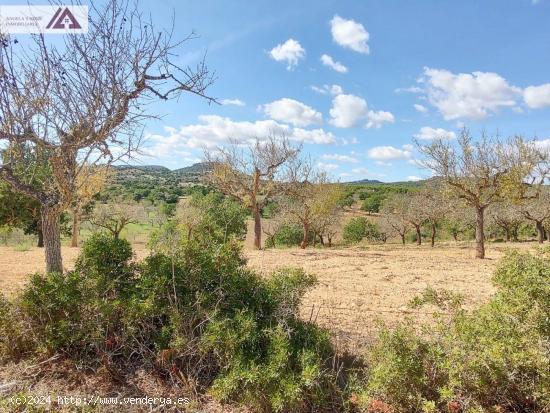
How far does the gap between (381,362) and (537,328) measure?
4.62ft

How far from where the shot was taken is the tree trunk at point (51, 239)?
5660 mm

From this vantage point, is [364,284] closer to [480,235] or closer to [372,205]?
[480,235]

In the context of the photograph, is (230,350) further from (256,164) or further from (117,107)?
(256,164)

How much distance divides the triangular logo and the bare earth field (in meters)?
3.16

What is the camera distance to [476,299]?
26.2 ft

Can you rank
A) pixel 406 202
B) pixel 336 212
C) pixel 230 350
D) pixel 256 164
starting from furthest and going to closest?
pixel 406 202
pixel 336 212
pixel 256 164
pixel 230 350

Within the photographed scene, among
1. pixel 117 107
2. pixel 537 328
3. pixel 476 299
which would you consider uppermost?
pixel 117 107

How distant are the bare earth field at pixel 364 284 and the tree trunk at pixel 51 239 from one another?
0.86ft

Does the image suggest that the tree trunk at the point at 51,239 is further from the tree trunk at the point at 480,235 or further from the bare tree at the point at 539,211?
the bare tree at the point at 539,211

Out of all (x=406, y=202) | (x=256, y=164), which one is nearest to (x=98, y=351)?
(x=256, y=164)

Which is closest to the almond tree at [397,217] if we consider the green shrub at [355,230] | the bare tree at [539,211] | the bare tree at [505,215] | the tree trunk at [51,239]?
the green shrub at [355,230]

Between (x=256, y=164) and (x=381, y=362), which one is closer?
(x=381, y=362)

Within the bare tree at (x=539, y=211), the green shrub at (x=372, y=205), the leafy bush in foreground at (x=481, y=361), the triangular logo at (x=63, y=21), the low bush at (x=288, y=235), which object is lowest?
the low bush at (x=288, y=235)

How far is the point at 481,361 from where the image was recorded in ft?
10.2
